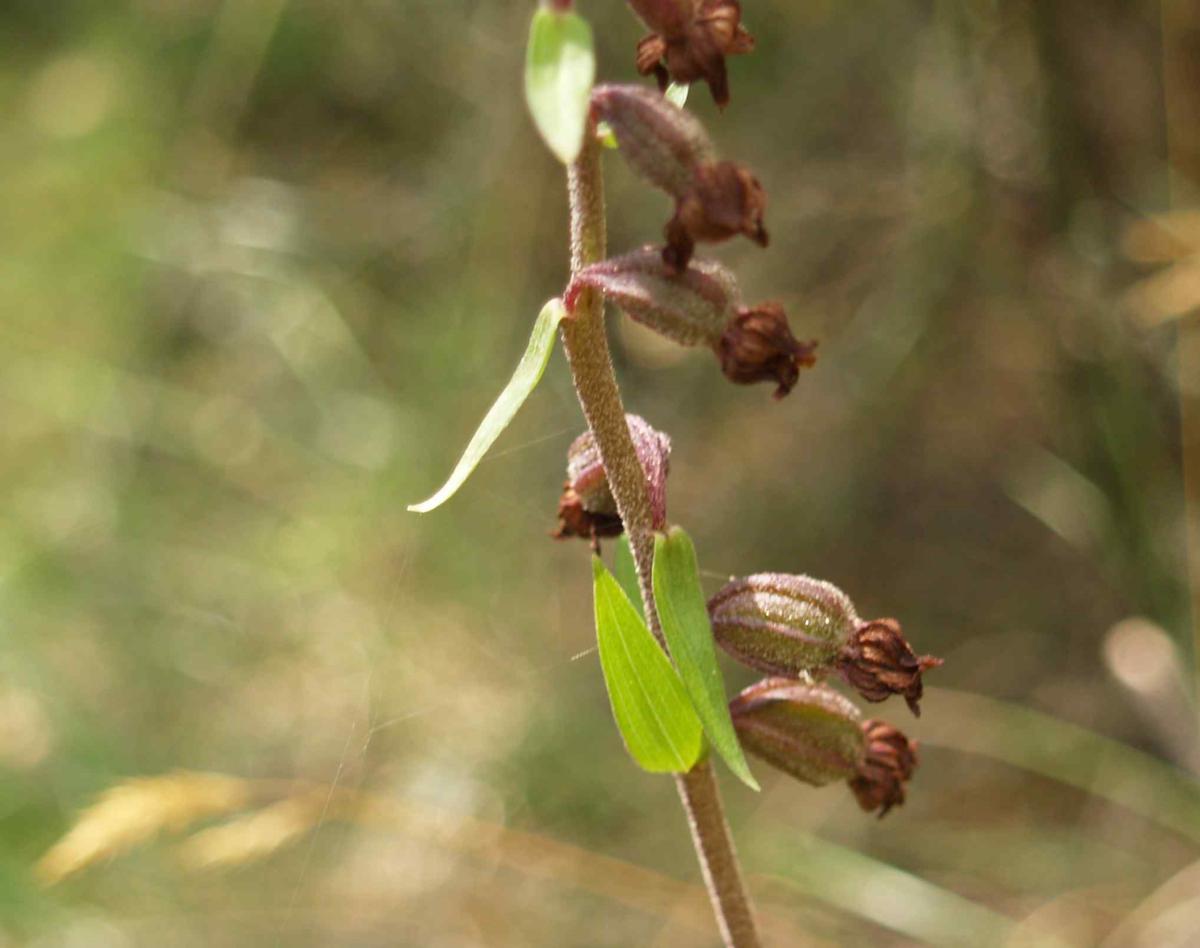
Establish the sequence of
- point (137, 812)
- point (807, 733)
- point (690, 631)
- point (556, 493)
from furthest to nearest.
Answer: point (556, 493) → point (137, 812) → point (807, 733) → point (690, 631)

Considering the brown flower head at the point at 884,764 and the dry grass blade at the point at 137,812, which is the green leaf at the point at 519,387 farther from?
the dry grass blade at the point at 137,812

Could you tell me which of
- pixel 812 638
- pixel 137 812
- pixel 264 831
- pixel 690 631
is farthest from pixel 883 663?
pixel 137 812

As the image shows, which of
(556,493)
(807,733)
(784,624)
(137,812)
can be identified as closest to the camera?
(784,624)

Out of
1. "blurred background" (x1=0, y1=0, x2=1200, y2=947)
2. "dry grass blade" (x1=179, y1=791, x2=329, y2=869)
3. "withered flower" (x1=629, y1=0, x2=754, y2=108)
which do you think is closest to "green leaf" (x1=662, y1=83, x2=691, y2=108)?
"withered flower" (x1=629, y1=0, x2=754, y2=108)

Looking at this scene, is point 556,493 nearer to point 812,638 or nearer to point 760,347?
point 812,638

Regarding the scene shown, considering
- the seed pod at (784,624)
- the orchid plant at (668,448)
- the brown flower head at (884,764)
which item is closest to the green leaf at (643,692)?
the orchid plant at (668,448)

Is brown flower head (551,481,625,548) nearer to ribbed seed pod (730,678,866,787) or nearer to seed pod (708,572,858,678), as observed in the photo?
seed pod (708,572,858,678)
